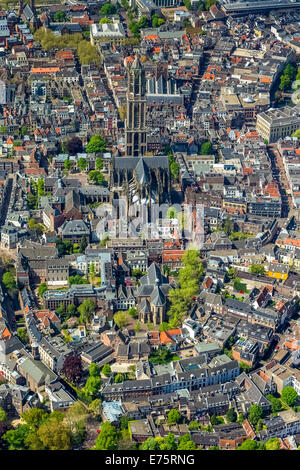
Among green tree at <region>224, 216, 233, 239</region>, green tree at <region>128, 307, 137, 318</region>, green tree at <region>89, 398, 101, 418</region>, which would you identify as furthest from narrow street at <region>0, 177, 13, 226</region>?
green tree at <region>89, 398, 101, 418</region>

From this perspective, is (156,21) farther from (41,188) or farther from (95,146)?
(41,188)

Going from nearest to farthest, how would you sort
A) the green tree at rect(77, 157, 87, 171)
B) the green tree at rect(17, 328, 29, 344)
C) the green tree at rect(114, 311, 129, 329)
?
the green tree at rect(17, 328, 29, 344) → the green tree at rect(114, 311, 129, 329) → the green tree at rect(77, 157, 87, 171)

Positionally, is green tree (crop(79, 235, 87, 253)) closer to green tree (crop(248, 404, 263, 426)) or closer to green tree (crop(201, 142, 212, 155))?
green tree (crop(201, 142, 212, 155))

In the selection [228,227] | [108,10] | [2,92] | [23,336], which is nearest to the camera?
[23,336]

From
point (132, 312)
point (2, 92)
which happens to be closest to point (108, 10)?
point (2, 92)

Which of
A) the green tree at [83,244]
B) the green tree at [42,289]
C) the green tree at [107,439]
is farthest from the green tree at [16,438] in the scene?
the green tree at [83,244]

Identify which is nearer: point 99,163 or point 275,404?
point 275,404

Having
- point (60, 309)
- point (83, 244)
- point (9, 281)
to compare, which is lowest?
point (60, 309)

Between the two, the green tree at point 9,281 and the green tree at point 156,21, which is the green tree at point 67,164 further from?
the green tree at point 156,21
